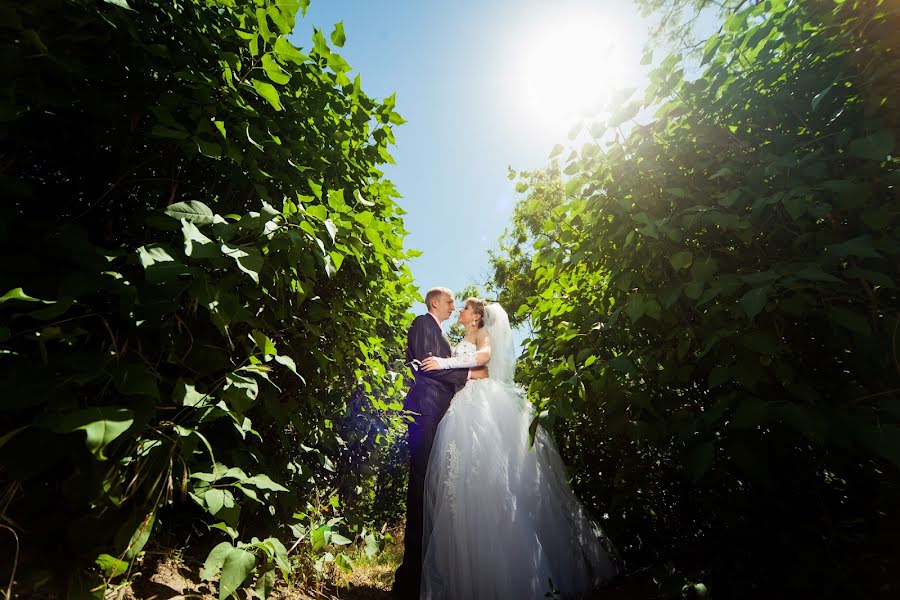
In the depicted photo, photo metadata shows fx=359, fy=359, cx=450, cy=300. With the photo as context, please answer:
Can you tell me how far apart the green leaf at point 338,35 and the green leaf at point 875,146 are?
2116 mm

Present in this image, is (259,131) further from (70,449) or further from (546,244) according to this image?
(546,244)

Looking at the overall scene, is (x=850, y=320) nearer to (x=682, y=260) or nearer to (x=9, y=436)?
(x=682, y=260)

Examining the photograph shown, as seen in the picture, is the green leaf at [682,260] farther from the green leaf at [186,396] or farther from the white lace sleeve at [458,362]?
the white lace sleeve at [458,362]

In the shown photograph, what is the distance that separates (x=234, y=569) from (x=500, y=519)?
2083 millimetres

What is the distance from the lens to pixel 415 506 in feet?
10.1

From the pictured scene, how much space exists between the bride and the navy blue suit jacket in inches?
5.1

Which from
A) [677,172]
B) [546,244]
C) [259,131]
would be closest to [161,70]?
[259,131]

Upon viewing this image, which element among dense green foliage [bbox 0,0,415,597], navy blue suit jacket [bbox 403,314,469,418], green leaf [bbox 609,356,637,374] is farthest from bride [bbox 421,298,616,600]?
green leaf [bbox 609,356,637,374]

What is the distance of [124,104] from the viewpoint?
1269 mm

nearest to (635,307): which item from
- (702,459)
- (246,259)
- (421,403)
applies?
(702,459)

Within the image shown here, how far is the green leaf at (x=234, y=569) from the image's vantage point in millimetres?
1099

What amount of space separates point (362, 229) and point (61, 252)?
0.92m

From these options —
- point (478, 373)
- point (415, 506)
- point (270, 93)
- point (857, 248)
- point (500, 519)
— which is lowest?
point (500, 519)

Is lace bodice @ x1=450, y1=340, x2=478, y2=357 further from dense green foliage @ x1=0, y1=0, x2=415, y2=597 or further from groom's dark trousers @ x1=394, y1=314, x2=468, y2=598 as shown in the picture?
dense green foliage @ x1=0, y1=0, x2=415, y2=597
